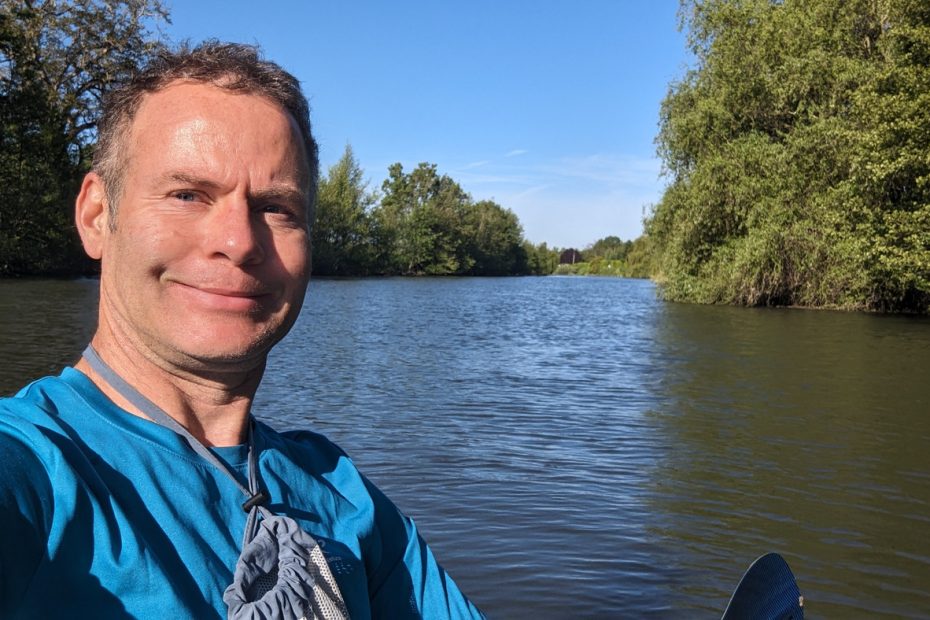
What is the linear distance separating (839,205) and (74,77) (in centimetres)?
2308

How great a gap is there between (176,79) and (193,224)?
255mm

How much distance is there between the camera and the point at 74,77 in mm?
25734

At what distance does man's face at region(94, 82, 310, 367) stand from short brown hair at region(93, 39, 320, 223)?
0.06ft

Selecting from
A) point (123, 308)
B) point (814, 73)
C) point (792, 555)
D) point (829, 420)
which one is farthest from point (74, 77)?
point (123, 308)

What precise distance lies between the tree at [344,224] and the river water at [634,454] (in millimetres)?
58919

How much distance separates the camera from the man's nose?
1.42m

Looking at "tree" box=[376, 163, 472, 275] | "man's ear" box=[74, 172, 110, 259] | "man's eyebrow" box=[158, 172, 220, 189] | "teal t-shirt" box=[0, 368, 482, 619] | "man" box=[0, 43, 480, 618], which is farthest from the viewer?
"tree" box=[376, 163, 472, 275]

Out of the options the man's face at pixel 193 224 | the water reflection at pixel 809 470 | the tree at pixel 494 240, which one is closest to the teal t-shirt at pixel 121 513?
the man's face at pixel 193 224

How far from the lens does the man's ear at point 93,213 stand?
4.96ft

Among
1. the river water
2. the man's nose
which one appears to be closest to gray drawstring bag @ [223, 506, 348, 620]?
the man's nose

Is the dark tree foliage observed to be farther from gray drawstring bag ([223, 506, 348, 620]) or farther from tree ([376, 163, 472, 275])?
tree ([376, 163, 472, 275])

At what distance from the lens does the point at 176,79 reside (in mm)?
1441

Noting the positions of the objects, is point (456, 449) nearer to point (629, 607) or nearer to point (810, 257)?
point (629, 607)

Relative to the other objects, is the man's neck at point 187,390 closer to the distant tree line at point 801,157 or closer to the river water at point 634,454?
the river water at point 634,454
